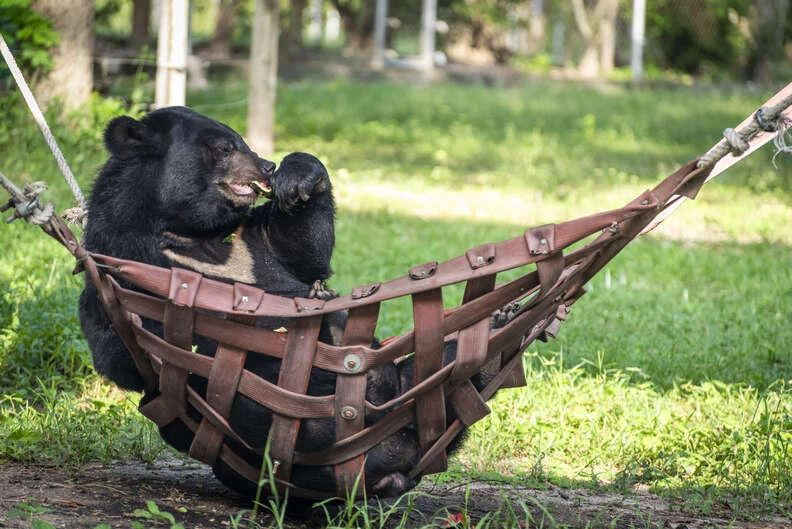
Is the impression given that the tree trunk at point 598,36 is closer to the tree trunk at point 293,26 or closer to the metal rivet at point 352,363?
the tree trunk at point 293,26

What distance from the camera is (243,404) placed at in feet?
10.5

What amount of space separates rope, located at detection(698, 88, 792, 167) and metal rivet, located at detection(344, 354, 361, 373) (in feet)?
3.68

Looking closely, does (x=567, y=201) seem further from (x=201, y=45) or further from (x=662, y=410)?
(x=201, y=45)

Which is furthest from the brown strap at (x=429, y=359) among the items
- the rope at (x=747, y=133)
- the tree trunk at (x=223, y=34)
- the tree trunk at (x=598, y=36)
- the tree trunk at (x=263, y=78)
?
the tree trunk at (x=598, y=36)

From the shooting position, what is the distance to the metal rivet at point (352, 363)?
301 cm

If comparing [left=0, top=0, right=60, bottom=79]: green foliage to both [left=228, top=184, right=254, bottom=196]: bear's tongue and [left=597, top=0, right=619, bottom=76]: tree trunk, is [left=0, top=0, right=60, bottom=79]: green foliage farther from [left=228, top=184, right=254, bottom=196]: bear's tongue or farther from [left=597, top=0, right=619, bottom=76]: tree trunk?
[left=597, top=0, right=619, bottom=76]: tree trunk

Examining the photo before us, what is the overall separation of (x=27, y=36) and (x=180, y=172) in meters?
5.49

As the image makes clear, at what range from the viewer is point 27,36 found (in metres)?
8.44

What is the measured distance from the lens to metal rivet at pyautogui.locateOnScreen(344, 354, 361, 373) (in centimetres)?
301

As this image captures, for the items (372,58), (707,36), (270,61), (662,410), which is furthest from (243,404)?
(707,36)

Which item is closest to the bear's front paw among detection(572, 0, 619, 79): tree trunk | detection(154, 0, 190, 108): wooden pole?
detection(154, 0, 190, 108): wooden pole

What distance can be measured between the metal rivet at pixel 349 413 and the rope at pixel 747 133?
1217 mm

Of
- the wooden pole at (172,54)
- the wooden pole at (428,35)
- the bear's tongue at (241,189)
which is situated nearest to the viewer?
the bear's tongue at (241,189)

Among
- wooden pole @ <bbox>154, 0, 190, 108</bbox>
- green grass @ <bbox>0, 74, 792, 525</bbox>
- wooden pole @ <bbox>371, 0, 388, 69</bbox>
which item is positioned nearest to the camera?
green grass @ <bbox>0, 74, 792, 525</bbox>
